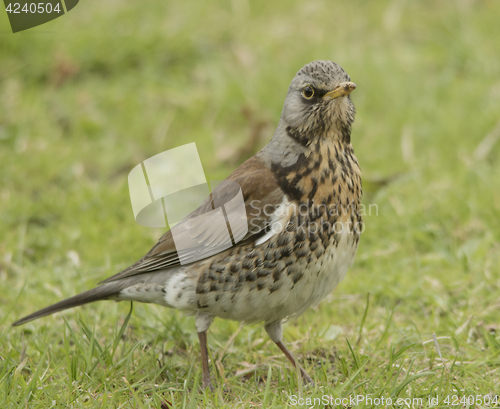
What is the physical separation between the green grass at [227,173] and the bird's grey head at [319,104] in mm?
1103

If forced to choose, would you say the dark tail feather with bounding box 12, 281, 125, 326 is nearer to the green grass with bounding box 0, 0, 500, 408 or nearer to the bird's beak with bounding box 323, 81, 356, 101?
the green grass with bounding box 0, 0, 500, 408

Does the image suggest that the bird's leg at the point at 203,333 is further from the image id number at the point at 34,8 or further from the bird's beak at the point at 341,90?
the image id number at the point at 34,8

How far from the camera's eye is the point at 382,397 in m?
2.98

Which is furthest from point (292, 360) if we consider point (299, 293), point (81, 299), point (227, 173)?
point (227, 173)

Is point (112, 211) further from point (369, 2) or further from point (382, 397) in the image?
point (369, 2)

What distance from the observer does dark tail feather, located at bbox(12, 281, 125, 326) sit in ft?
11.7

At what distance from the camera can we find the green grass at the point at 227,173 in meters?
3.34

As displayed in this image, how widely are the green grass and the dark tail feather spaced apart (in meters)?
0.16

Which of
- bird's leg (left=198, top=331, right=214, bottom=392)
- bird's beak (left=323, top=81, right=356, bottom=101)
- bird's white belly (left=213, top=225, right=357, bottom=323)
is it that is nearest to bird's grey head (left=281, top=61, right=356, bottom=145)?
bird's beak (left=323, top=81, right=356, bottom=101)
